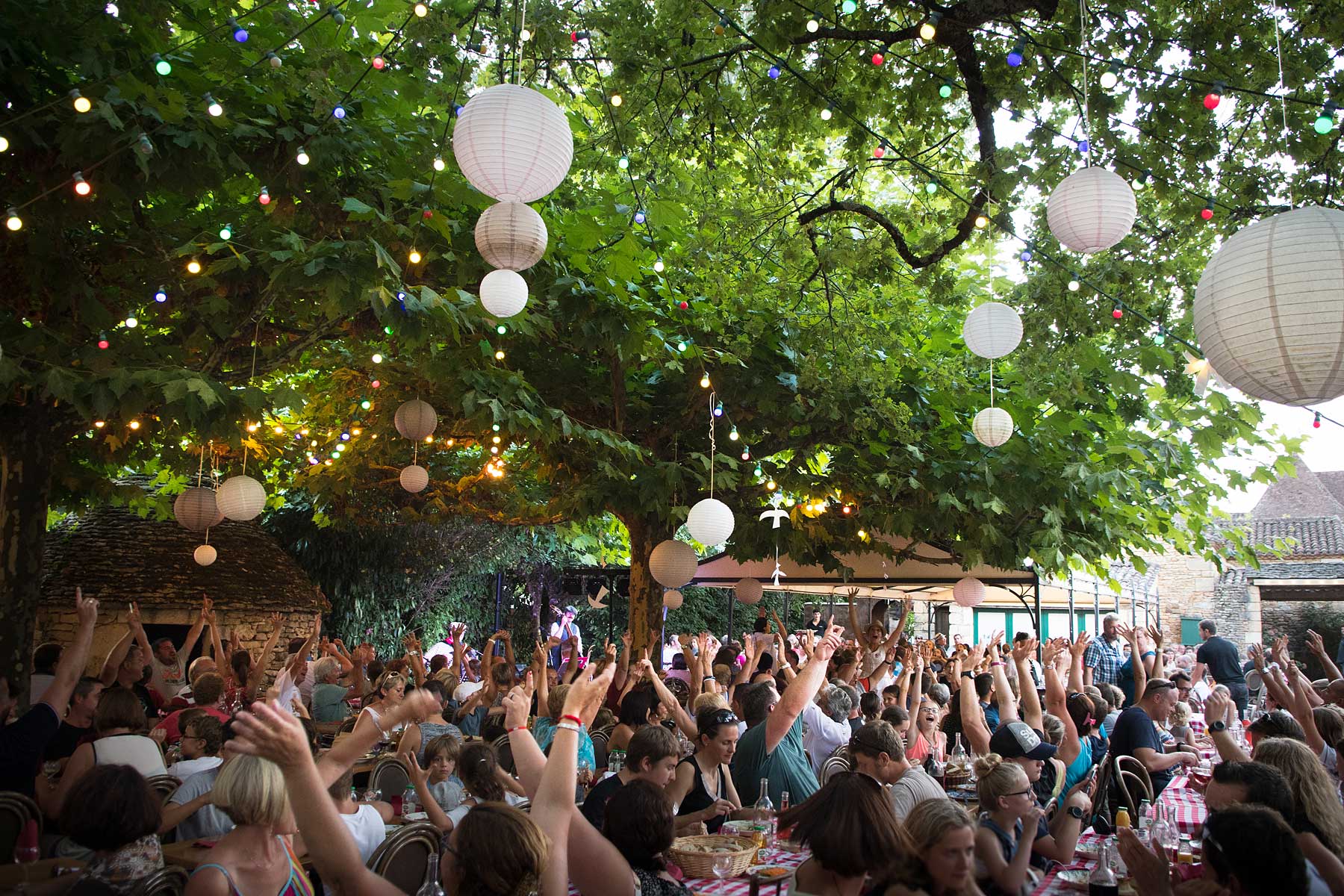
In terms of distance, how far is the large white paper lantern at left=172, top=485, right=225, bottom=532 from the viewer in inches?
400

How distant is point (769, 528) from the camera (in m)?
11.6

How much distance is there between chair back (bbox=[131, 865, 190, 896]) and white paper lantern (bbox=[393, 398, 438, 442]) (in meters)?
6.21

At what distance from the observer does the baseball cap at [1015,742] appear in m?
5.21

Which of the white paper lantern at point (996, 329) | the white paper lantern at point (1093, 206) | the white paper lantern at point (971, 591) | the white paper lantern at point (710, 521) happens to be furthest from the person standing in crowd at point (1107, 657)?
the white paper lantern at point (1093, 206)

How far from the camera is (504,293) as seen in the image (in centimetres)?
616

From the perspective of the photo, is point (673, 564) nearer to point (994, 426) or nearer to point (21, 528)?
point (994, 426)

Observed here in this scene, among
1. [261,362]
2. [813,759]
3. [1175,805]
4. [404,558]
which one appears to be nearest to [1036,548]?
[1175,805]

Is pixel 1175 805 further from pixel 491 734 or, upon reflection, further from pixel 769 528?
pixel 769 528

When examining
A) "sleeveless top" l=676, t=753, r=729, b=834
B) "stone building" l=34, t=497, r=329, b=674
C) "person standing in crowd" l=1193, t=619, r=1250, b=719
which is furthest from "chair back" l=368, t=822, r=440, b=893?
"stone building" l=34, t=497, r=329, b=674

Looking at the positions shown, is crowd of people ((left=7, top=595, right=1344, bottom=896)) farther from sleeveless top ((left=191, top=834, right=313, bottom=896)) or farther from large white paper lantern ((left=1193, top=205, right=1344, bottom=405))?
large white paper lantern ((left=1193, top=205, right=1344, bottom=405))

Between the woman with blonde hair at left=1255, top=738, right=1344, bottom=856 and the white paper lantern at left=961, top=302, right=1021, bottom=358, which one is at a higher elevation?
the white paper lantern at left=961, top=302, right=1021, bottom=358

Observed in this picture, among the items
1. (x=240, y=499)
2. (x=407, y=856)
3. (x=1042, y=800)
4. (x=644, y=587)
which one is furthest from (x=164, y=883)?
(x=644, y=587)

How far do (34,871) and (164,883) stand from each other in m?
1.22

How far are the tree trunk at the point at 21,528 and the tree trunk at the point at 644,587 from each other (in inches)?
229
